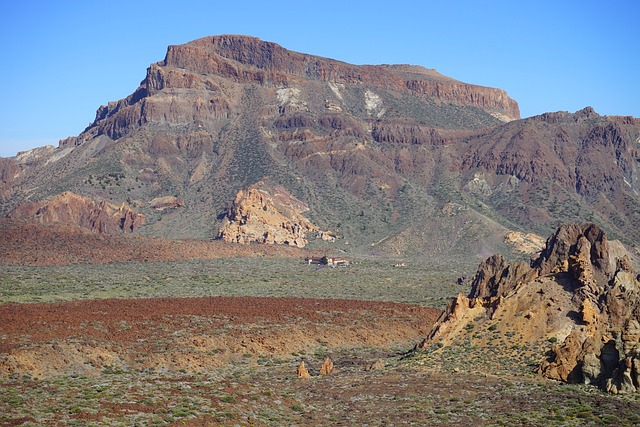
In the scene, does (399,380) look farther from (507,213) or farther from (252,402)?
(507,213)

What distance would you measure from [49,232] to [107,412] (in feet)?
285

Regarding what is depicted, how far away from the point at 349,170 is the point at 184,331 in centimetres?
11870

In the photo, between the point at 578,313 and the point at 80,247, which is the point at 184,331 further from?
the point at 80,247

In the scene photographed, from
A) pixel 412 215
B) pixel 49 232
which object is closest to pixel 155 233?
pixel 49 232

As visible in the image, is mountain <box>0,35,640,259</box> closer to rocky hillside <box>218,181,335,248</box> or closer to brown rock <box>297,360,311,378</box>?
rocky hillside <box>218,181,335,248</box>

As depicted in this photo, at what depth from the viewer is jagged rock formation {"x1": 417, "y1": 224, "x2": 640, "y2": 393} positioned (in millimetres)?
39562

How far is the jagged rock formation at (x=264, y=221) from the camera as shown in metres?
140

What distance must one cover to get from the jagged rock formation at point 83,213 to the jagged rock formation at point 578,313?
97.6m

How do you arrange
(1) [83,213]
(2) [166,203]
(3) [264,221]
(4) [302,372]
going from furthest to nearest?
1. (2) [166,203]
2. (1) [83,213]
3. (3) [264,221]
4. (4) [302,372]

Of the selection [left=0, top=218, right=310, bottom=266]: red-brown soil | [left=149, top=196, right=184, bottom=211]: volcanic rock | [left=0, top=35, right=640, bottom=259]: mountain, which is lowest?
[left=0, top=218, right=310, bottom=266]: red-brown soil

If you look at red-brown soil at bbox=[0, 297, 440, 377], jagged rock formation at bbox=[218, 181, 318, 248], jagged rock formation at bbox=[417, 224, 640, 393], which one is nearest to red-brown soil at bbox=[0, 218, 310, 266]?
jagged rock formation at bbox=[218, 181, 318, 248]

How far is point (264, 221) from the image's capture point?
143625 millimetres

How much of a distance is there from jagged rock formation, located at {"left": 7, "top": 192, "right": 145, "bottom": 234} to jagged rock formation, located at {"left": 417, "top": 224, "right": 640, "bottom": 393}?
97.6 metres

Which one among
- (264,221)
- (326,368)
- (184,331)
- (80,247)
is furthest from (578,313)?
(264,221)
